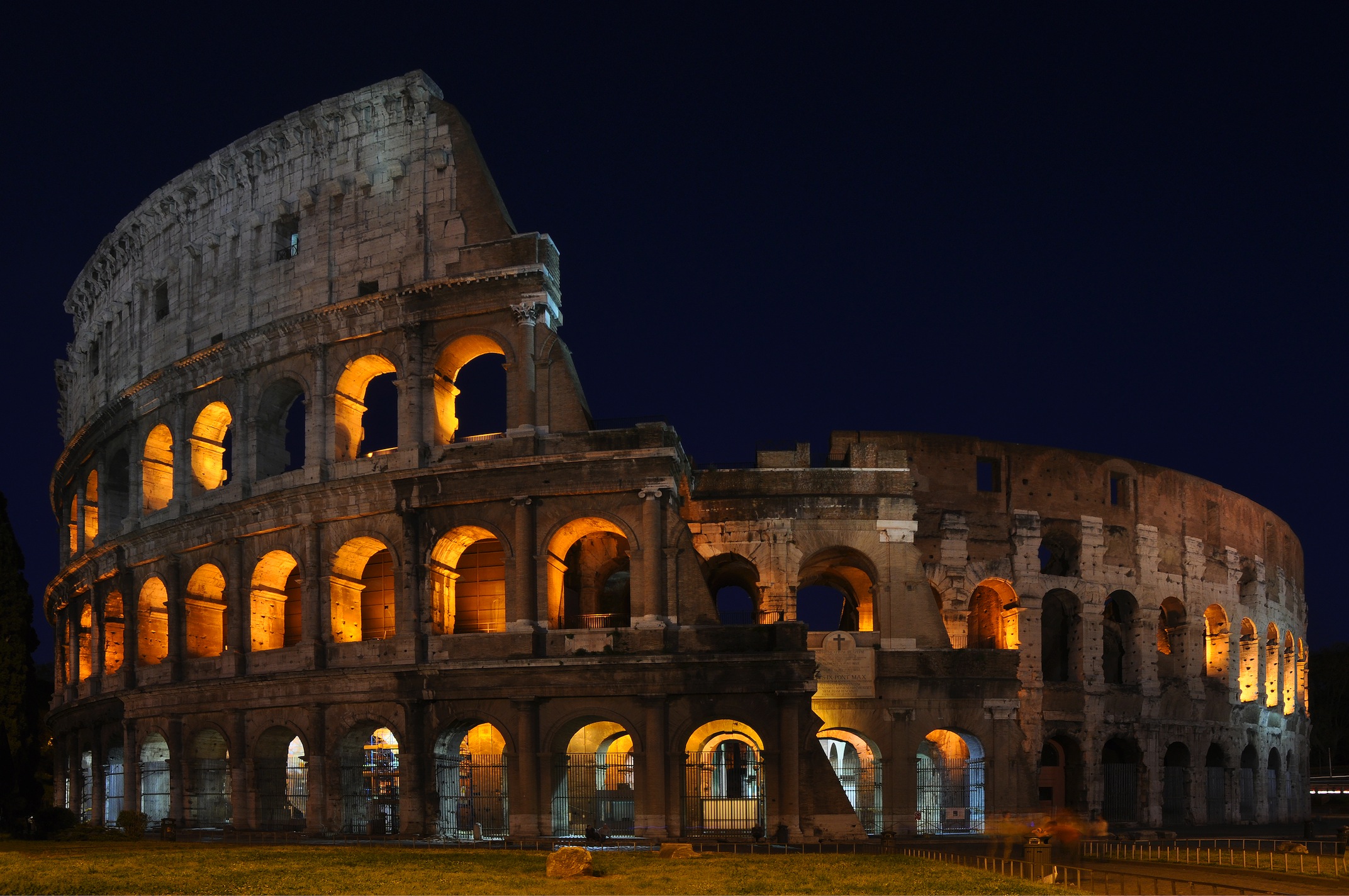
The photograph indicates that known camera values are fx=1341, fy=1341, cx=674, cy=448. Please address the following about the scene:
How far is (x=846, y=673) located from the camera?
26344 millimetres

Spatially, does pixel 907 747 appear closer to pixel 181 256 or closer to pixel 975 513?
pixel 975 513

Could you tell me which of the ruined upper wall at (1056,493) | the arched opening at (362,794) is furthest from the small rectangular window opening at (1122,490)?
the arched opening at (362,794)

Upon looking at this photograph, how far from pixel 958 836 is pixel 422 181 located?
16.3 m

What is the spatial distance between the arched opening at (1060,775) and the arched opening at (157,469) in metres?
→ 20.4

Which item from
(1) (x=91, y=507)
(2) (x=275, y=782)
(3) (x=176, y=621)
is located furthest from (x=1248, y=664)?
(1) (x=91, y=507)

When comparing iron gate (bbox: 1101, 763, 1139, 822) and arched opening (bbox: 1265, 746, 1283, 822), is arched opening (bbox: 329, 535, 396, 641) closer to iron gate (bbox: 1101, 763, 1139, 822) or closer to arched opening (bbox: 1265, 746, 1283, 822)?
iron gate (bbox: 1101, 763, 1139, 822)

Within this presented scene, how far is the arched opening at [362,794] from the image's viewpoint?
24.6 metres

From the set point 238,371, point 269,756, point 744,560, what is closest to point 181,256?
point 238,371

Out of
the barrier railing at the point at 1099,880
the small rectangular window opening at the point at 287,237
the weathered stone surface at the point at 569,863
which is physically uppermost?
the small rectangular window opening at the point at 287,237

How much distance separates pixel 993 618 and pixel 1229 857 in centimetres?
1201

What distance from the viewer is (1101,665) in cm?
3097

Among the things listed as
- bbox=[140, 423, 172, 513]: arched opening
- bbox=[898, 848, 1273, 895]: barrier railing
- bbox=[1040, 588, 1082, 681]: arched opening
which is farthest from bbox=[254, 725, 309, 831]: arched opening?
bbox=[1040, 588, 1082, 681]: arched opening

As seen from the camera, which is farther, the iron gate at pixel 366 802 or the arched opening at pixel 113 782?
the arched opening at pixel 113 782

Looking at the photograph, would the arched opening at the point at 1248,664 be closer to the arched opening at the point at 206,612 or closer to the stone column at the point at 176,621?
the arched opening at the point at 206,612
